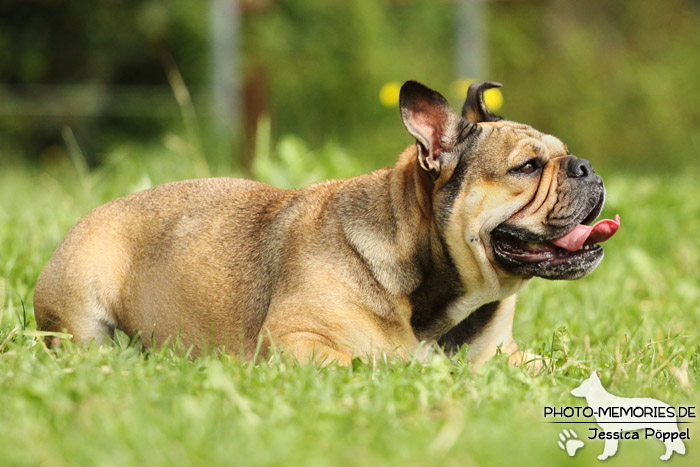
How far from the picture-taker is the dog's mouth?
4.03m

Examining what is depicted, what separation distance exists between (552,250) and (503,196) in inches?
12.9

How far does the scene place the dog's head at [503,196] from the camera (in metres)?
4.01

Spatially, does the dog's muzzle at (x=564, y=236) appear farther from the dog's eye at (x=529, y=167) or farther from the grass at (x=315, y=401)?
the grass at (x=315, y=401)

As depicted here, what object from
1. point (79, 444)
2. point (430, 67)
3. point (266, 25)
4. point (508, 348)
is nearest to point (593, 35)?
point (430, 67)

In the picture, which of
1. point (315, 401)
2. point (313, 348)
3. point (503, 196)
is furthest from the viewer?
point (503, 196)

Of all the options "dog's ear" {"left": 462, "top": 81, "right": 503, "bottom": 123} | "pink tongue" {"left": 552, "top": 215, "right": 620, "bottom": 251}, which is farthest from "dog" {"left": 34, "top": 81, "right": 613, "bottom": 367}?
"dog's ear" {"left": 462, "top": 81, "right": 503, "bottom": 123}

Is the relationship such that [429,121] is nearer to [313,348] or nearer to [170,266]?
[313,348]

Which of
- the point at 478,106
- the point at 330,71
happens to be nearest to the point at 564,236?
the point at 478,106

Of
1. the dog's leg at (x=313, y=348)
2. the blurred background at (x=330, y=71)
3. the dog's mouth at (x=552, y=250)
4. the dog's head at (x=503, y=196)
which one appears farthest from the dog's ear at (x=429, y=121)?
the blurred background at (x=330, y=71)

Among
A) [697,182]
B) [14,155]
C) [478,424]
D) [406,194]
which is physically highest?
[406,194]

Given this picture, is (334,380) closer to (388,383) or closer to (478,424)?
(388,383)

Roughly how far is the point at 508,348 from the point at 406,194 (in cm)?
86

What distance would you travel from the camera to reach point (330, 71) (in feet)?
42.8

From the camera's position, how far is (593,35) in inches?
605
